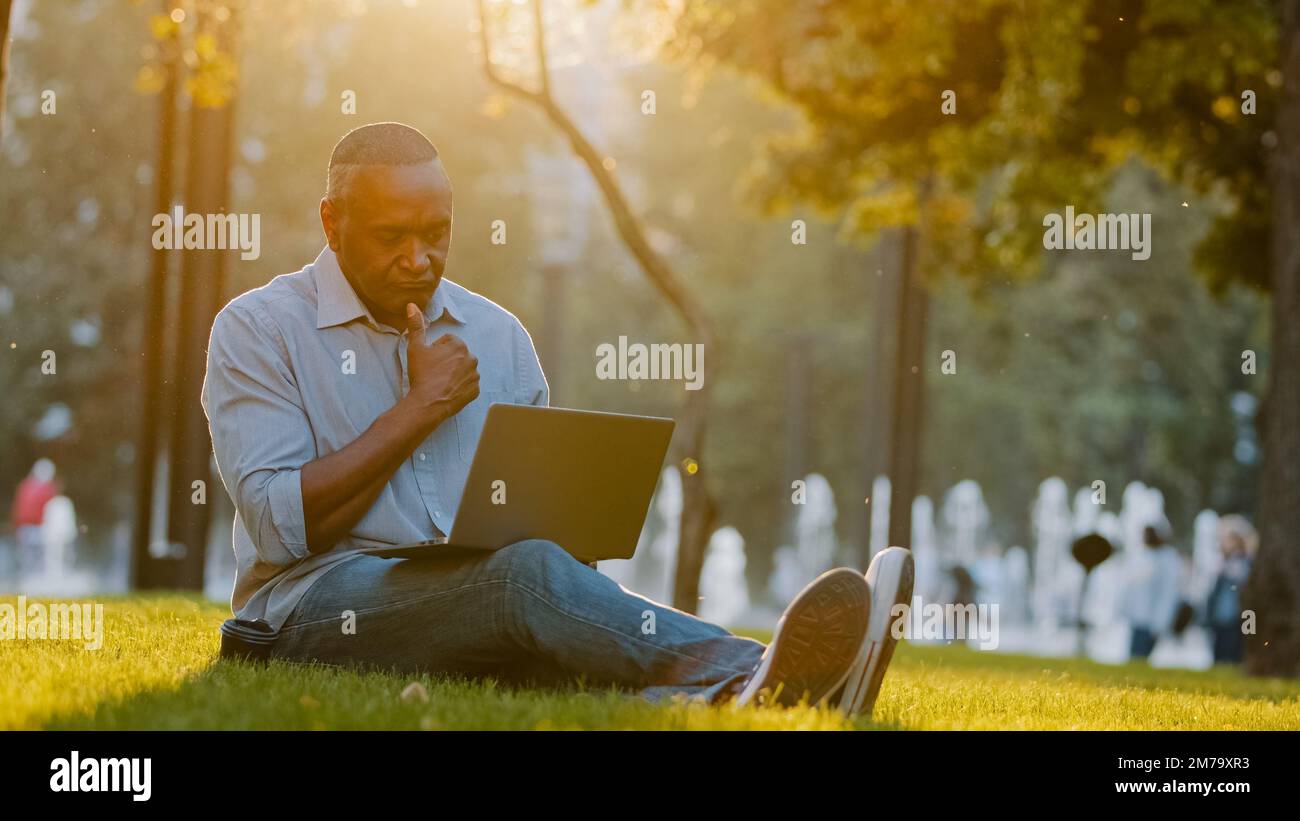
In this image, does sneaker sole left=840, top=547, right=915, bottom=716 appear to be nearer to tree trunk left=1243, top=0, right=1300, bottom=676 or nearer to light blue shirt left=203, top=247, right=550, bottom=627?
light blue shirt left=203, top=247, right=550, bottom=627

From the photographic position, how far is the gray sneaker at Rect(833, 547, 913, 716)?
4496 millimetres

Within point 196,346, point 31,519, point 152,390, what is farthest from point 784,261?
point 196,346

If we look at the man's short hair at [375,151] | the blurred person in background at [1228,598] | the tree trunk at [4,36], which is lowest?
the blurred person in background at [1228,598]

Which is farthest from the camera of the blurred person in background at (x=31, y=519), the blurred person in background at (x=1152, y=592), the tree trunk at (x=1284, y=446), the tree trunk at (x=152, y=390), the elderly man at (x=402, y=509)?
the blurred person in background at (x=31, y=519)

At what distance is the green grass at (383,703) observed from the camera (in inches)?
159

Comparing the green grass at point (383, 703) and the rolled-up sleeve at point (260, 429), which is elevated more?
the rolled-up sleeve at point (260, 429)

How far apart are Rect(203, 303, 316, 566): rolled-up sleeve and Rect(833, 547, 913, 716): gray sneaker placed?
1.64 metres

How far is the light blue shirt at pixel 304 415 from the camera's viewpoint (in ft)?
16.4

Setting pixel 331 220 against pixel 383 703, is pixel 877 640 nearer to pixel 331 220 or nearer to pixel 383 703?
pixel 383 703

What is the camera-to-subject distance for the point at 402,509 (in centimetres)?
531

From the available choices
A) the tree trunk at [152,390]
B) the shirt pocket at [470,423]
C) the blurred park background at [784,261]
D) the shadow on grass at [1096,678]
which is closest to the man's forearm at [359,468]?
the shirt pocket at [470,423]

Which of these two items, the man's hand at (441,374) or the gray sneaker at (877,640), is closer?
the gray sneaker at (877,640)

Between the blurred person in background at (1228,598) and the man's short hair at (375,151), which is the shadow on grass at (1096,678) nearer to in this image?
the man's short hair at (375,151)

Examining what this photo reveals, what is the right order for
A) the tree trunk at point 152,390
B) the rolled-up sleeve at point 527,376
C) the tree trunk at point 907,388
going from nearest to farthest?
the rolled-up sleeve at point 527,376, the tree trunk at point 152,390, the tree trunk at point 907,388
